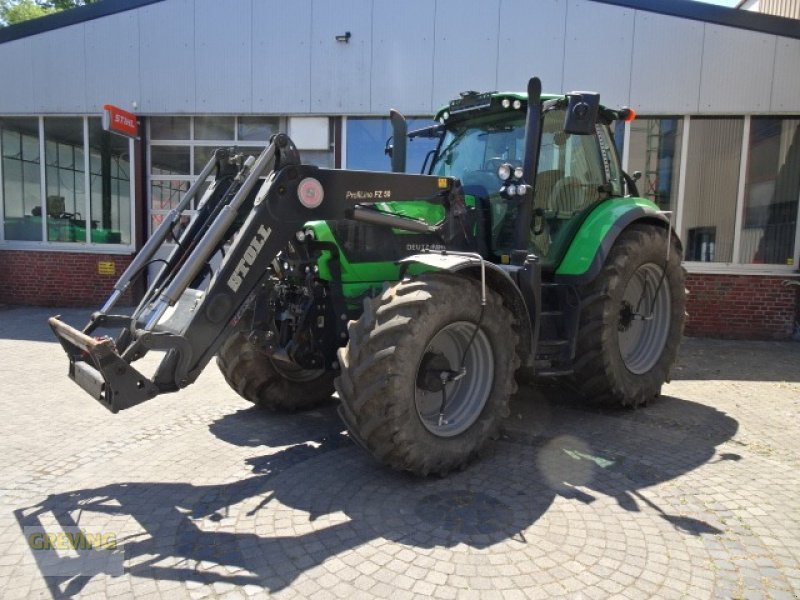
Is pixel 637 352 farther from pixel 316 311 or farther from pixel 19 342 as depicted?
pixel 19 342

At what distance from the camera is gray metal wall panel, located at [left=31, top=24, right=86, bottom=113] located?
34.9ft

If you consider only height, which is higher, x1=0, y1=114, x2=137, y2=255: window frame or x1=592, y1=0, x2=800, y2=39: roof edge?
x1=592, y1=0, x2=800, y2=39: roof edge

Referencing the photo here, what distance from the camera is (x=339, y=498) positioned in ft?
11.6

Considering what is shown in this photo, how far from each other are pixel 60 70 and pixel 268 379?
9.10m

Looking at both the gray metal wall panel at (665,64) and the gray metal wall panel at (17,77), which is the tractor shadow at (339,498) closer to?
the gray metal wall panel at (665,64)

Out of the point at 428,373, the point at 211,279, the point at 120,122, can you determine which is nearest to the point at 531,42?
the point at 120,122

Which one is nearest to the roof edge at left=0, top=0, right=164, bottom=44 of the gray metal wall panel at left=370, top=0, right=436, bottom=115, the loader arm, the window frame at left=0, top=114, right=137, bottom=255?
the window frame at left=0, top=114, right=137, bottom=255

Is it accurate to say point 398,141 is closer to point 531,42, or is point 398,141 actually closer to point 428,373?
point 428,373

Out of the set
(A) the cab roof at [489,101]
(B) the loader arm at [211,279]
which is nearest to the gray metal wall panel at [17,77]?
(B) the loader arm at [211,279]

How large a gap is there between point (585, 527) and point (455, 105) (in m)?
3.68

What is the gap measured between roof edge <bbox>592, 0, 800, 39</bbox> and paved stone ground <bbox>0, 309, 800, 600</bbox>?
21.3 ft

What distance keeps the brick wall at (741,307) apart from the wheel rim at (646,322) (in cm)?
404

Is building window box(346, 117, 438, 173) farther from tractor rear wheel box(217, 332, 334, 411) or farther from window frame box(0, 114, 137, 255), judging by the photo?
tractor rear wheel box(217, 332, 334, 411)

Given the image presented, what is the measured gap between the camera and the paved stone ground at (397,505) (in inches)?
109
